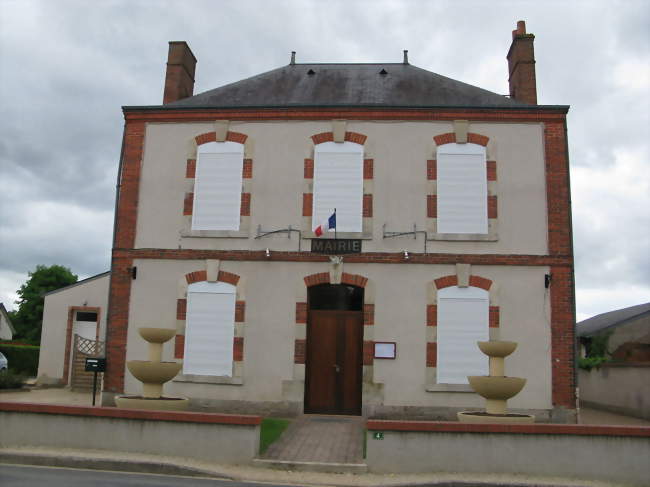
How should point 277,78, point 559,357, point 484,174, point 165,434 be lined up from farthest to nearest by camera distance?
point 277,78 → point 484,174 → point 559,357 → point 165,434

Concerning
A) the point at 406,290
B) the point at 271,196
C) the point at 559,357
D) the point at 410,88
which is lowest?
the point at 559,357

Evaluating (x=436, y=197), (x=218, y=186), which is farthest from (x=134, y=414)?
(x=436, y=197)

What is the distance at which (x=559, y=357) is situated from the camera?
42.8ft

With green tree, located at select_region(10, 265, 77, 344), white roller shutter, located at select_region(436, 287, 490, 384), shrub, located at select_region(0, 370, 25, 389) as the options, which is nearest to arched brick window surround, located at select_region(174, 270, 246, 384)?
white roller shutter, located at select_region(436, 287, 490, 384)

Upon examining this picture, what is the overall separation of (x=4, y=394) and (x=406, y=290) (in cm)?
1164

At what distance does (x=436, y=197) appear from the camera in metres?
13.9

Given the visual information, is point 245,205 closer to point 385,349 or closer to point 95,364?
point 385,349

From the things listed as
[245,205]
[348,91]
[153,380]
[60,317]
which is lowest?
[153,380]

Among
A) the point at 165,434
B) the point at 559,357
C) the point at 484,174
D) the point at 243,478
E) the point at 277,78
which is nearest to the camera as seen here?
the point at 243,478

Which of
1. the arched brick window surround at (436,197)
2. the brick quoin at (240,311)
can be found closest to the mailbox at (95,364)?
the brick quoin at (240,311)

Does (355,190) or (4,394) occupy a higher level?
(355,190)

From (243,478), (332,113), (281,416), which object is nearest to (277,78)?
(332,113)

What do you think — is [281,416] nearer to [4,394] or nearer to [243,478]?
[243,478]

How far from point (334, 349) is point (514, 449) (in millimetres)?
5557
